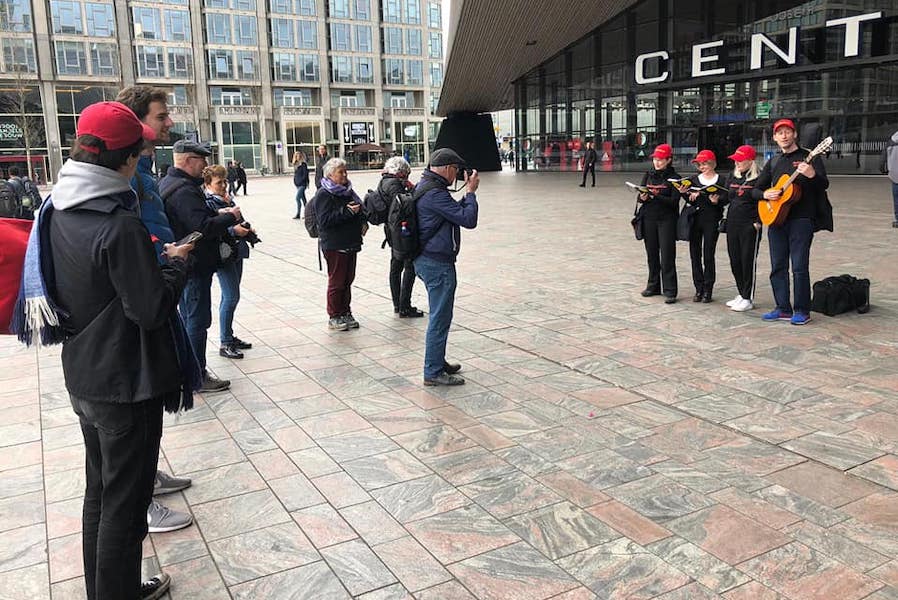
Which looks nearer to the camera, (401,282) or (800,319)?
(800,319)

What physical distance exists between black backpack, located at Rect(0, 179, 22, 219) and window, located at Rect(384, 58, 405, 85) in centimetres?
6616

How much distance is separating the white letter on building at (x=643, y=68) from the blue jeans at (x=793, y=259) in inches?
961

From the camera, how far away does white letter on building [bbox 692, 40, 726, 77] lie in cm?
2756

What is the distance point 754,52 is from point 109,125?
2763 centimetres

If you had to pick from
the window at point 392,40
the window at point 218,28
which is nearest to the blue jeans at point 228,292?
the window at point 218,28

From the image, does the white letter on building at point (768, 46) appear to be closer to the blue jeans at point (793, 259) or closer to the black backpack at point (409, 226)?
the blue jeans at point (793, 259)

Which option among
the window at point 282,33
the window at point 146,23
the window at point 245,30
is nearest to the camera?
the window at point 146,23

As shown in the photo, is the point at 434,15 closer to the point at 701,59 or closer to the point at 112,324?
the point at 701,59

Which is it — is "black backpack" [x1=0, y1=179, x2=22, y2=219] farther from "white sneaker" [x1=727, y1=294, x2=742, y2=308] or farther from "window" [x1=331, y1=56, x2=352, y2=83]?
"window" [x1=331, y1=56, x2=352, y2=83]

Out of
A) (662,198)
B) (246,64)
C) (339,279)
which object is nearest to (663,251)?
(662,198)

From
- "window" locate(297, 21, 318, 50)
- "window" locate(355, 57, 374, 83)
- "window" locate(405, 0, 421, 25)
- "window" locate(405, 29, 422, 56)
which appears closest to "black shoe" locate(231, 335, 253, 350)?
"window" locate(297, 21, 318, 50)

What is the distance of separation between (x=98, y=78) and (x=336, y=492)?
6624 centimetres

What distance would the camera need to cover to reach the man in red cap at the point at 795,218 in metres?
7.06

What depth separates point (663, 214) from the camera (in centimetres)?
859
